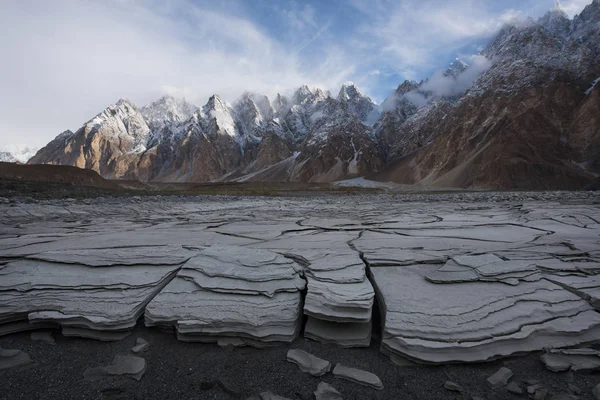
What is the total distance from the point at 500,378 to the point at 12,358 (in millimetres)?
3114

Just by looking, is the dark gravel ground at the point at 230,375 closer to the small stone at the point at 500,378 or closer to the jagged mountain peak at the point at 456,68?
the small stone at the point at 500,378

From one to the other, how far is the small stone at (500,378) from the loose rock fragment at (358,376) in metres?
0.66

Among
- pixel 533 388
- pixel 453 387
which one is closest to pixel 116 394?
pixel 453 387

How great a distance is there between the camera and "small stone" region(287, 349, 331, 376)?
5.91 feet

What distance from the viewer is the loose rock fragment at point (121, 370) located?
1.76 m

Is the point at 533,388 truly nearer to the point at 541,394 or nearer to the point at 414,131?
the point at 541,394

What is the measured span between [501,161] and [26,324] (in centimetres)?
5532

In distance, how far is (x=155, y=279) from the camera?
254 cm

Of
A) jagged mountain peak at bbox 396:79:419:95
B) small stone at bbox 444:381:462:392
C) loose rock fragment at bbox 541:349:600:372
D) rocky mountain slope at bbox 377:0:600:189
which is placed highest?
jagged mountain peak at bbox 396:79:419:95

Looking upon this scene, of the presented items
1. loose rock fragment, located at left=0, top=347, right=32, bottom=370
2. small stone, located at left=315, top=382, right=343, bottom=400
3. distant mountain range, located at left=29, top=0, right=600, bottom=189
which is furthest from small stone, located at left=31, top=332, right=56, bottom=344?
distant mountain range, located at left=29, top=0, right=600, bottom=189

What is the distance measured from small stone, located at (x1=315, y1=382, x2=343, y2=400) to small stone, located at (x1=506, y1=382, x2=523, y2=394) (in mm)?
982

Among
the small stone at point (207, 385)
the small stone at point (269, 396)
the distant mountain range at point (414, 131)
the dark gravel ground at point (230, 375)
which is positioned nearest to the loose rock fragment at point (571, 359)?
the dark gravel ground at point (230, 375)

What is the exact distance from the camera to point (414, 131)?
304 ft

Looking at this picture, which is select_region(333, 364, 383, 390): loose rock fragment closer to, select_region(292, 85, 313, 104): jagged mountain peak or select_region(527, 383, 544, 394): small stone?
select_region(527, 383, 544, 394): small stone
